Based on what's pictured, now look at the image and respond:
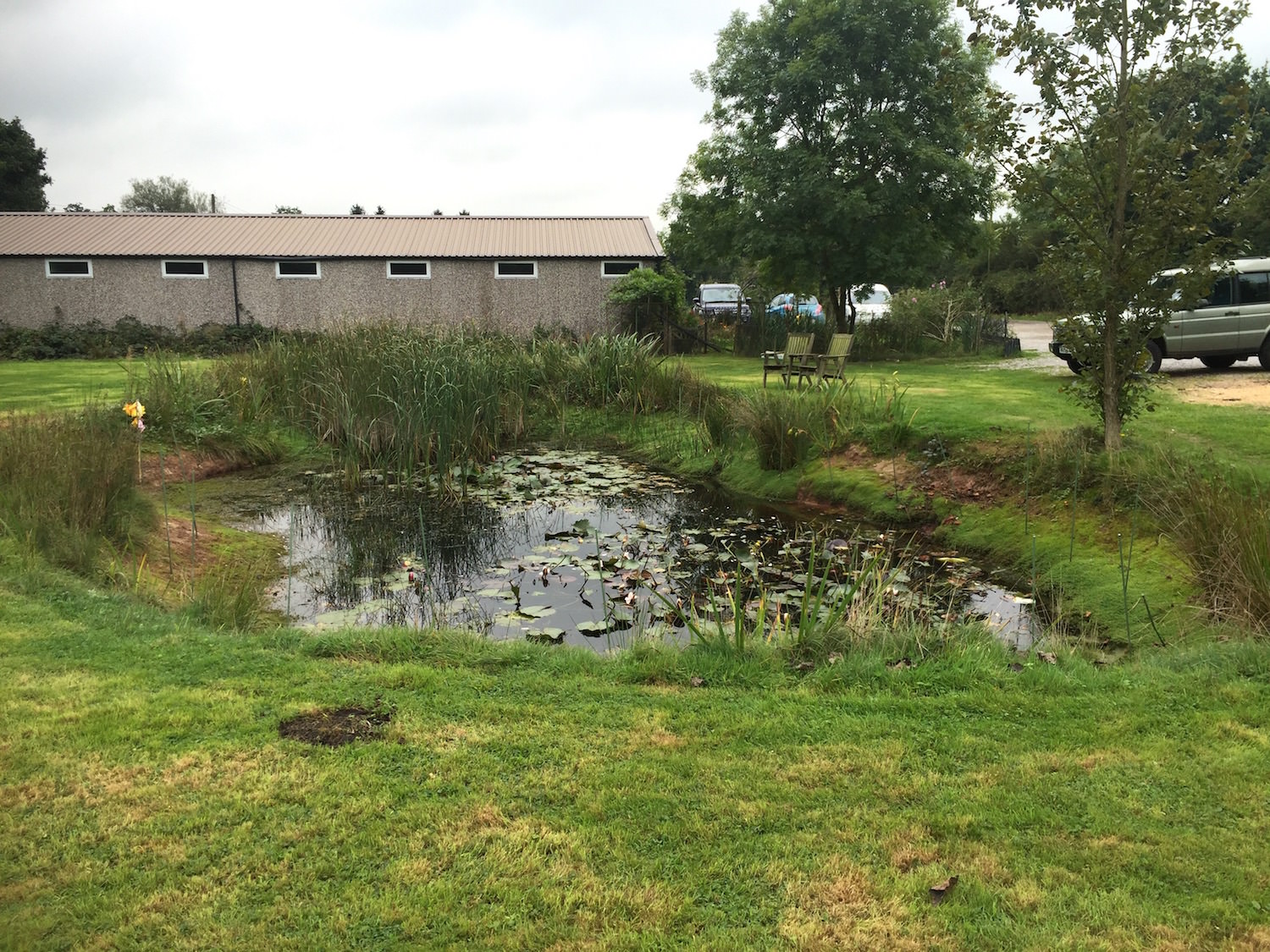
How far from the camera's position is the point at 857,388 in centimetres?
1193

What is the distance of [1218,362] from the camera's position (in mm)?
14875

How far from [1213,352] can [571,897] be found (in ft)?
49.6

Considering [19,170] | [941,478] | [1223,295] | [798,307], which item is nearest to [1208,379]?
[1223,295]

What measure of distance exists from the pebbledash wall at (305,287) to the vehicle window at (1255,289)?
13.9 metres

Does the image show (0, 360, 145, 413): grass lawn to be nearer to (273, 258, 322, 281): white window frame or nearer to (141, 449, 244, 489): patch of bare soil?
(141, 449, 244, 489): patch of bare soil

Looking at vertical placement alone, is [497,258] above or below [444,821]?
above

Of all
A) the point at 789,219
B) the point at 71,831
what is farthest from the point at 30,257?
the point at 71,831

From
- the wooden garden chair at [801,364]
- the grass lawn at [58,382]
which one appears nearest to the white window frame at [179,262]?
the grass lawn at [58,382]

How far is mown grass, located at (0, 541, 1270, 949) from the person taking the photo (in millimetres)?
2418

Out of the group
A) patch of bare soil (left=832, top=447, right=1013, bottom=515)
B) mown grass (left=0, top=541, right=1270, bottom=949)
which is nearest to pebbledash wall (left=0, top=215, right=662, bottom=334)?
patch of bare soil (left=832, top=447, right=1013, bottom=515)

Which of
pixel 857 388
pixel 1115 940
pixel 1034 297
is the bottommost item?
pixel 1115 940

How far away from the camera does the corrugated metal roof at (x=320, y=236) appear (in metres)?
24.0

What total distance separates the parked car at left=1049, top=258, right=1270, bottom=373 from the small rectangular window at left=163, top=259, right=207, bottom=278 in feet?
66.8

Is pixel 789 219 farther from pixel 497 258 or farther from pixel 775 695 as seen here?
pixel 775 695
